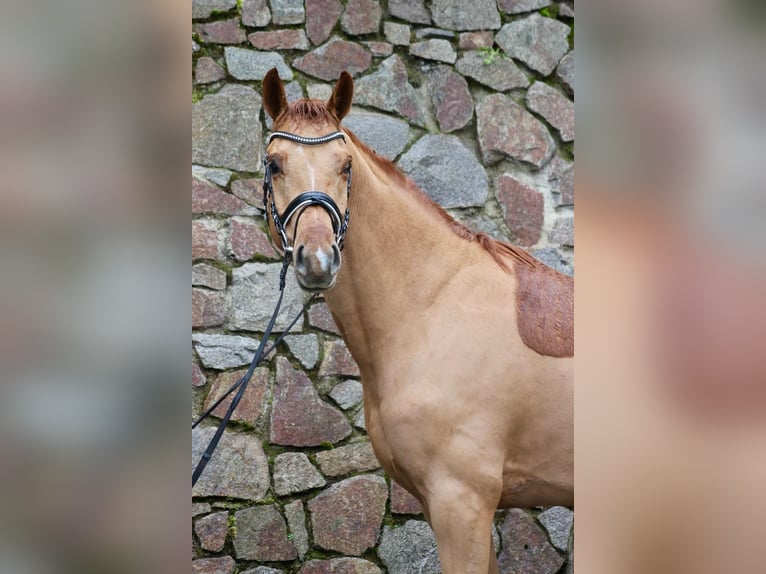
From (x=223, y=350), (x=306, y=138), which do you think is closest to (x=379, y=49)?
(x=223, y=350)

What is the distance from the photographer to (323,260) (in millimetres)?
1658

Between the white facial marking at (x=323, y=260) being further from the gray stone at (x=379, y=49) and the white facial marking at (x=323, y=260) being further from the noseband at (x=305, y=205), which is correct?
the gray stone at (x=379, y=49)

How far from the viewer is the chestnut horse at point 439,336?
1827 millimetres

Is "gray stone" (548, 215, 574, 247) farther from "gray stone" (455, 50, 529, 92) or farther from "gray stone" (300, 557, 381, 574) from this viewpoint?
"gray stone" (300, 557, 381, 574)

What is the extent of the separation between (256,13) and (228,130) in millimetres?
512

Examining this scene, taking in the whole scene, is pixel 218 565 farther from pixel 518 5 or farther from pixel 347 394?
pixel 518 5

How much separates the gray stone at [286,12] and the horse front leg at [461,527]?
2133 mm
